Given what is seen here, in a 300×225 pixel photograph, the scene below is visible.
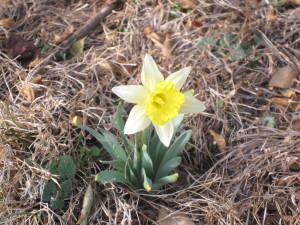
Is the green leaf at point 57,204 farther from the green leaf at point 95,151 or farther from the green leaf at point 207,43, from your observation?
the green leaf at point 207,43

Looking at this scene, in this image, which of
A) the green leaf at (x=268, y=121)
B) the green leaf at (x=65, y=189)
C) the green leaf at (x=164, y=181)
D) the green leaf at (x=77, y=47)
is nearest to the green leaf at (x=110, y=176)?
the green leaf at (x=164, y=181)

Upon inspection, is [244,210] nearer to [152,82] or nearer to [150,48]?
[152,82]

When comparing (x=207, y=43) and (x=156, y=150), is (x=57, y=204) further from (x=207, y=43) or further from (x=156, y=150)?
(x=207, y=43)

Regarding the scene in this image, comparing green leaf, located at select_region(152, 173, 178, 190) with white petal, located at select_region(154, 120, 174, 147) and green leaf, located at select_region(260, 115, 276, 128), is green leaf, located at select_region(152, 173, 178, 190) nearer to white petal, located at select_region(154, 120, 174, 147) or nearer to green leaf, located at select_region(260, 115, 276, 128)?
white petal, located at select_region(154, 120, 174, 147)

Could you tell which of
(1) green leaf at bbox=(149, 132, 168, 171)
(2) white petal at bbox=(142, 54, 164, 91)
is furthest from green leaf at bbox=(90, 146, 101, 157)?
(2) white petal at bbox=(142, 54, 164, 91)

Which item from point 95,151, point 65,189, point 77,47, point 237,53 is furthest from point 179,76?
point 77,47

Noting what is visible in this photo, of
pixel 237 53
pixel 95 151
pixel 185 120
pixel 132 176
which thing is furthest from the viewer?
pixel 237 53
